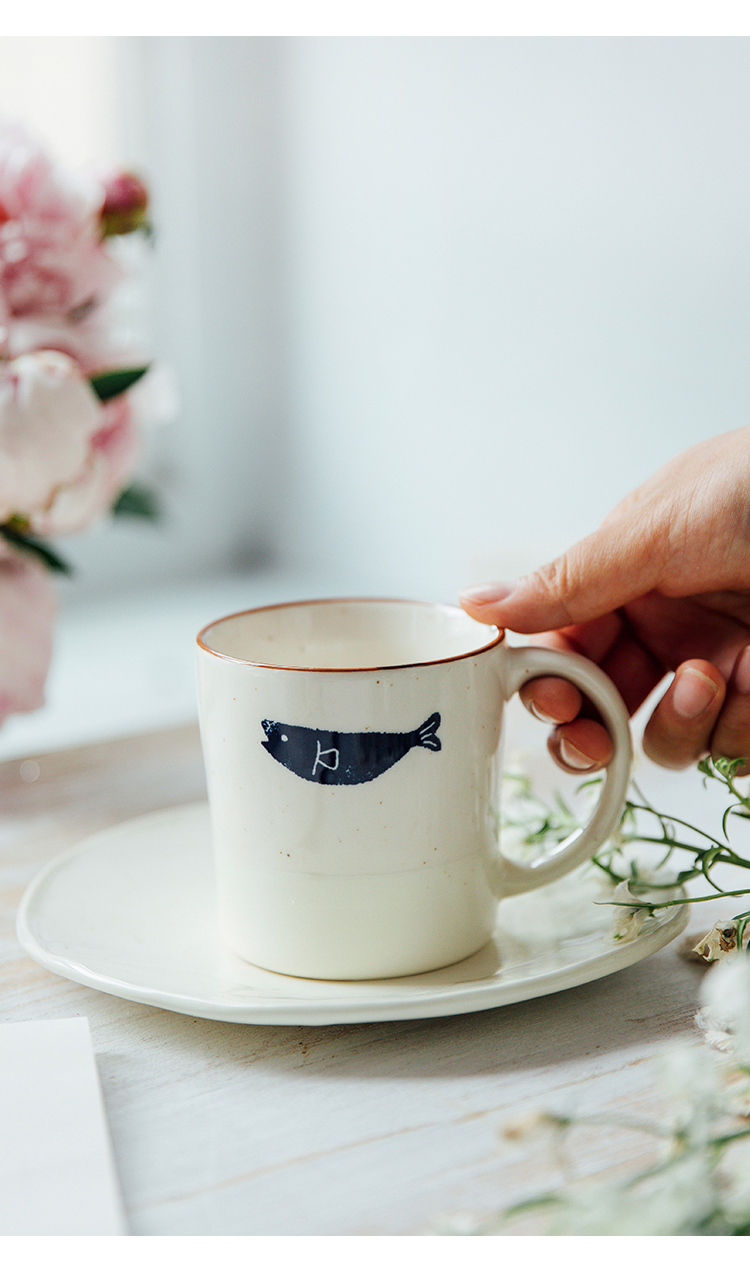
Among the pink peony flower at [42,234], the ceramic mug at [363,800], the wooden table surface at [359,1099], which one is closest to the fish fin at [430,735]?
the ceramic mug at [363,800]

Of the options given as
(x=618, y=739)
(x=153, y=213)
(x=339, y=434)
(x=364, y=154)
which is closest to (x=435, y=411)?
(x=339, y=434)

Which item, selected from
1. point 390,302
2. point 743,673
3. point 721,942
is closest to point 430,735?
point 721,942

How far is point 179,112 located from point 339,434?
0.50m

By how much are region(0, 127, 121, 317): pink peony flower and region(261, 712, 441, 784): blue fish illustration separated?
0.35 meters

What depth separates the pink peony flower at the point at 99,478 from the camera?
2.09 ft

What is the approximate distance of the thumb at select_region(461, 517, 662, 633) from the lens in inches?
20.9

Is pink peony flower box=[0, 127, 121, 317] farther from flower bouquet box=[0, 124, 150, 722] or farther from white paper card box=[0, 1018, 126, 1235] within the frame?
white paper card box=[0, 1018, 126, 1235]

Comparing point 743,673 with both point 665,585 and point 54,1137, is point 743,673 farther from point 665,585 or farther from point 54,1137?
point 54,1137

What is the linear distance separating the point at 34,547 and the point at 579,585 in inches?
12.4

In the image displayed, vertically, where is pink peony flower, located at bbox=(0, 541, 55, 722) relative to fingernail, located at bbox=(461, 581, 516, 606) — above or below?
below

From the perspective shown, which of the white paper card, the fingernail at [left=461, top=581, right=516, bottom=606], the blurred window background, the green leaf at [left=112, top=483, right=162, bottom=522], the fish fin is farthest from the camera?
the blurred window background

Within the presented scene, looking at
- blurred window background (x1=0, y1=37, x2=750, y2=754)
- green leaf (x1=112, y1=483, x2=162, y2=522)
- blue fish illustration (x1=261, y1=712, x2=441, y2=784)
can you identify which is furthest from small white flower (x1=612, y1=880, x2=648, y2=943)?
green leaf (x1=112, y1=483, x2=162, y2=522)

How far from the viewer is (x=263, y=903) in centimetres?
44

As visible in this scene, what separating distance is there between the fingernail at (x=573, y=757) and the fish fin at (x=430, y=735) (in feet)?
0.42
